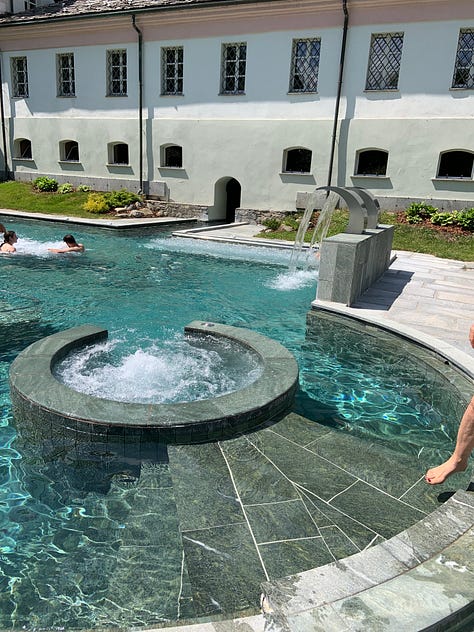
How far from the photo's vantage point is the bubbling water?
554 centimetres

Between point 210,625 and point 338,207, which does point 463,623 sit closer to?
point 210,625

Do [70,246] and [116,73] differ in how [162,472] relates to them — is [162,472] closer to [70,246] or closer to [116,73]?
[70,246]

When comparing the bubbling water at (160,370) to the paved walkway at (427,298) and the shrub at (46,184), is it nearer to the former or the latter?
the paved walkway at (427,298)

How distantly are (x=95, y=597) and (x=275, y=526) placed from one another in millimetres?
1297

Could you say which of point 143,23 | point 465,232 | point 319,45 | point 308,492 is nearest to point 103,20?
point 143,23

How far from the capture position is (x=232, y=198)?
2495cm

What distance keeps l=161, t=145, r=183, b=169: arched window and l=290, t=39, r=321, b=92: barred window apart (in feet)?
A: 20.3

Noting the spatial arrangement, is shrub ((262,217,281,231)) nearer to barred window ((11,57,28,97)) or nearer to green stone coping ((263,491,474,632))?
barred window ((11,57,28,97))

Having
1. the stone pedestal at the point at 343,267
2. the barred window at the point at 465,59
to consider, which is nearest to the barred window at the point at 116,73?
the barred window at the point at 465,59

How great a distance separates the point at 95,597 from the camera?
314cm

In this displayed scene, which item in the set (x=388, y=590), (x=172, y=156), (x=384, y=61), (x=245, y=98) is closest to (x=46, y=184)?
(x=172, y=156)

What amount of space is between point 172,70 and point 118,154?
501cm

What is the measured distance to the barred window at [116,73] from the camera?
23977mm

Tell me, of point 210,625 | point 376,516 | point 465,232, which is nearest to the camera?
point 210,625
